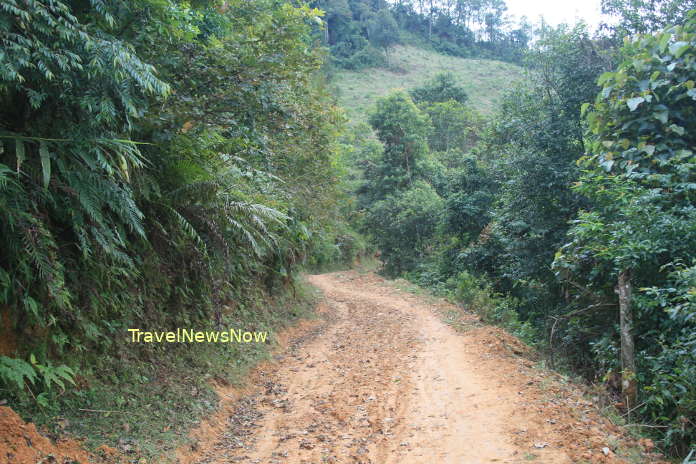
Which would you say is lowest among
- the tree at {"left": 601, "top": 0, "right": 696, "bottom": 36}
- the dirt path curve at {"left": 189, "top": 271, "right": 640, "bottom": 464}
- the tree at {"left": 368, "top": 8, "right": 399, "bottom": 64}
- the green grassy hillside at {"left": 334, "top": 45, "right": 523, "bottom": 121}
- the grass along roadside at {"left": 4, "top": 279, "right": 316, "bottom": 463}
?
the dirt path curve at {"left": 189, "top": 271, "right": 640, "bottom": 464}

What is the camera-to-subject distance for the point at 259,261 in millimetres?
11125

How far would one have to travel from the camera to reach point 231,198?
271 inches

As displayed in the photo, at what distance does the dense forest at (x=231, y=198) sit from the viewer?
4.46 meters

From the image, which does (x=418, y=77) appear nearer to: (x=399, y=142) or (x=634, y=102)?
(x=399, y=142)

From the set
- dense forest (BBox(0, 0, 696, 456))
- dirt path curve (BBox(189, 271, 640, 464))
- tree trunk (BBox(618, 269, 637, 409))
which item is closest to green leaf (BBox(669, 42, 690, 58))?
dense forest (BBox(0, 0, 696, 456))

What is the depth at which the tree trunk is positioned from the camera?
6191 millimetres

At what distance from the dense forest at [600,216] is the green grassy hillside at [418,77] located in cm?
3434

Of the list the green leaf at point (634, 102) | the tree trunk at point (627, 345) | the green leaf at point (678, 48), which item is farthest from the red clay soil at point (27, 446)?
the green leaf at point (678, 48)

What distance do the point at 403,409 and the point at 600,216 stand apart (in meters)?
5.52

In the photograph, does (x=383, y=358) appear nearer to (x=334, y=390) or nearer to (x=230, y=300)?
(x=334, y=390)

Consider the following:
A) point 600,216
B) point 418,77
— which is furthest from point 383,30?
point 600,216

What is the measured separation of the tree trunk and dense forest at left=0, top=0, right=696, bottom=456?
0.03 metres

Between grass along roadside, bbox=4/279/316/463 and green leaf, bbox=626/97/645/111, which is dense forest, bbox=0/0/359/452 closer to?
grass along roadside, bbox=4/279/316/463

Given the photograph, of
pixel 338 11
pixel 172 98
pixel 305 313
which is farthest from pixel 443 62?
pixel 172 98
